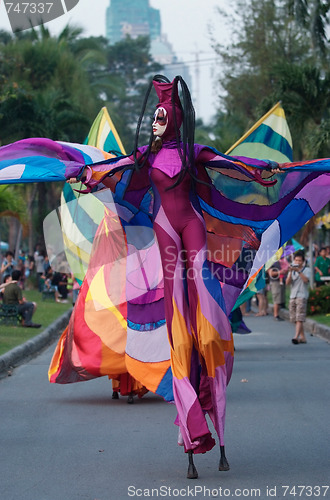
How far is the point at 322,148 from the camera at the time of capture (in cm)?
2134

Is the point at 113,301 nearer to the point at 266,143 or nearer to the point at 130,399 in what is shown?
the point at 130,399

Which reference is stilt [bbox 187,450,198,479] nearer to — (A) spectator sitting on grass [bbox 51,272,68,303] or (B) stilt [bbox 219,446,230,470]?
(B) stilt [bbox 219,446,230,470]

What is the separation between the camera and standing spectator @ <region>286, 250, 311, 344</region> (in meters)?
14.7

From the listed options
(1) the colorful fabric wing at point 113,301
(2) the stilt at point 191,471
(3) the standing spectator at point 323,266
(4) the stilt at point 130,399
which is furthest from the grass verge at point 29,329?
(2) the stilt at point 191,471

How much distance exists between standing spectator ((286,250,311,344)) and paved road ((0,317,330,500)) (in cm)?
370

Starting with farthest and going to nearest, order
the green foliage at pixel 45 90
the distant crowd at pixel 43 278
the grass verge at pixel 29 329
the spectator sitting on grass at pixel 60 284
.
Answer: the green foliage at pixel 45 90
the spectator sitting on grass at pixel 60 284
the distant crowd at pixel 43 278
the grass verge at pixel 29 329

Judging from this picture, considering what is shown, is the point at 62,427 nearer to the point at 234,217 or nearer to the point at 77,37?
the point at 234,217

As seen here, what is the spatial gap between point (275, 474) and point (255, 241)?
202cm

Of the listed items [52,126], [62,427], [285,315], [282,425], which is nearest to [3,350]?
→ [62,427]

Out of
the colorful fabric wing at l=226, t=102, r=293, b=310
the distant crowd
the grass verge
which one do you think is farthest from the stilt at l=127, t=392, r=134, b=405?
the distant crowd

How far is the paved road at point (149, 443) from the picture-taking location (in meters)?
5.32

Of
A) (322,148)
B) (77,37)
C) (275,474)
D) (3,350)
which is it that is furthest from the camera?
(77,37)

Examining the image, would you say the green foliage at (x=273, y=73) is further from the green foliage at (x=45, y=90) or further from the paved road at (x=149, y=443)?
the paved road at (x=149, y=443)

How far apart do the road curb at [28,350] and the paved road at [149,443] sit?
0.61 meters
